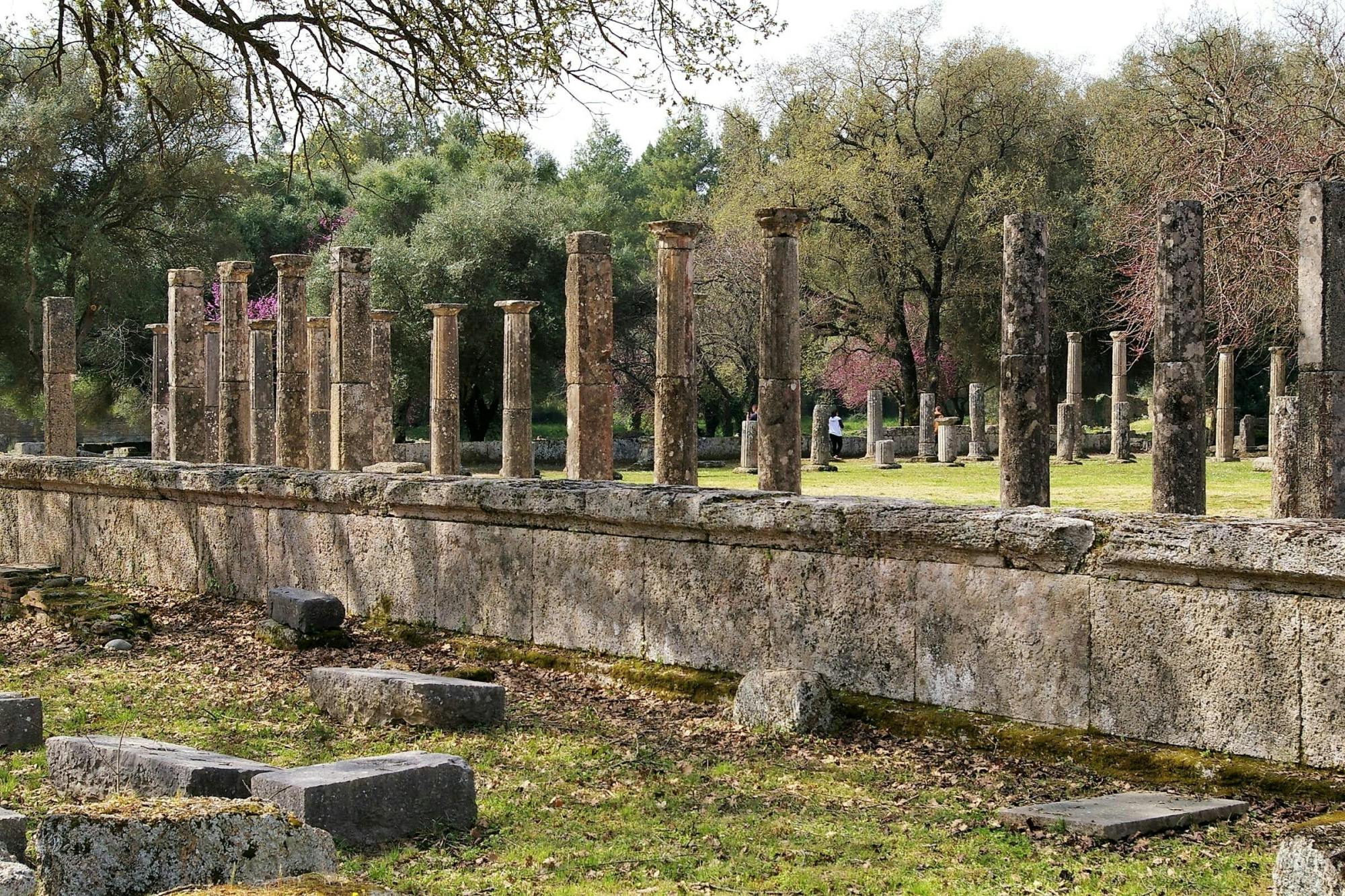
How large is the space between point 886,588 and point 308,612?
415 centimetres

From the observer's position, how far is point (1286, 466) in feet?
44.3

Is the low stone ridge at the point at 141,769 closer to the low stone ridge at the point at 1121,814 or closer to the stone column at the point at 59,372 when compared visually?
the low stone ridge at the point at 1121,814

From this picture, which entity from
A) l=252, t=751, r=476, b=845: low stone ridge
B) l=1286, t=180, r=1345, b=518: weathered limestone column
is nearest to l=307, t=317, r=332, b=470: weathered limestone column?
l=1286, t=180, r=1345, b=518: weathered limestone column

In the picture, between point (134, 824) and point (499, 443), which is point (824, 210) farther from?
point (134, 824)

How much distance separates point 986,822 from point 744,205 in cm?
3440

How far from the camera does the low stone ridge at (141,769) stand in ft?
17.0

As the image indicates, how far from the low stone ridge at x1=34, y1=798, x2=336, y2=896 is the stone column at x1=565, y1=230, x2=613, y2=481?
10.5m

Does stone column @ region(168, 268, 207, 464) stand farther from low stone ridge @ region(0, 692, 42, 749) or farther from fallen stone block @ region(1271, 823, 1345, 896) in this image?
fallen stone block @ region(1271, 823, 1345, 896)

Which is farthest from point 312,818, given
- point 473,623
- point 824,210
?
point 824,210

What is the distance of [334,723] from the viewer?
23.8 ft

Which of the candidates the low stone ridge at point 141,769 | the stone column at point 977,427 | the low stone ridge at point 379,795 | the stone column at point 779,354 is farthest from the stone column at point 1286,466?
the stone column at point 977,427

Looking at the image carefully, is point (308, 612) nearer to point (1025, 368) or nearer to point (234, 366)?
point (1025, 368)

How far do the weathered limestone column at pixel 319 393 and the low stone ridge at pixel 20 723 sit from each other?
43.9ft

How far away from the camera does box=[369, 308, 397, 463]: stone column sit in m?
20.7
